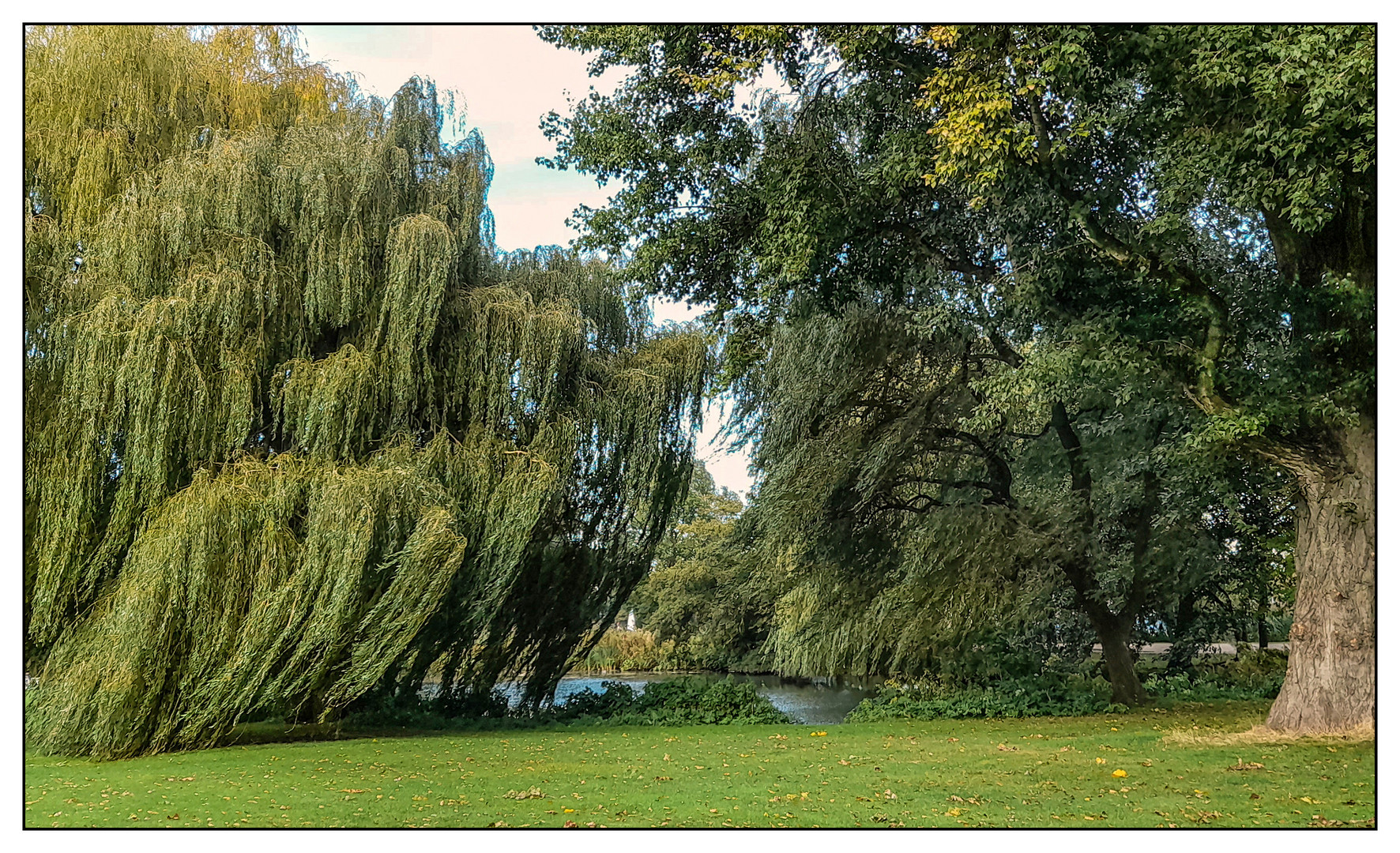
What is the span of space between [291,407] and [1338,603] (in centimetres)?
997

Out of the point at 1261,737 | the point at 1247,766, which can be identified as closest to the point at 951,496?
the point at 1261,737

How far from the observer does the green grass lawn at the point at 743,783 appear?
6133mm

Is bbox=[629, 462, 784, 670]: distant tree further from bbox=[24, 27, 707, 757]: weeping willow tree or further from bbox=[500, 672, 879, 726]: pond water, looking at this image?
bbox=[24, 27, 707, 757]: weeping willow tree

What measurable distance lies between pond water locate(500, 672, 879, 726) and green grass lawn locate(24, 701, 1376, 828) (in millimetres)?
3876

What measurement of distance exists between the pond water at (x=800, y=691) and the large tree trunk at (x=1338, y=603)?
5737 millimetres

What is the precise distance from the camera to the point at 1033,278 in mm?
9539

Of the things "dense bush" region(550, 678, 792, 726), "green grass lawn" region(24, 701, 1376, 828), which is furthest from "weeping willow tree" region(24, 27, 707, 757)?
"green grass lawn" region(24, 701, 1376, 828)

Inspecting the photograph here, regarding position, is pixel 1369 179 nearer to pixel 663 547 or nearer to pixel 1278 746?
pixel 1278 746

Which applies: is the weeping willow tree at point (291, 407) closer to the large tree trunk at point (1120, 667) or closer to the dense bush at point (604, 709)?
the dense bush at point (604, 709)

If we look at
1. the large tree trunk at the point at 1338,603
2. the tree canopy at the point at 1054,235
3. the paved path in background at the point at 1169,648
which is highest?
the tree canopy at the point at 1054,235

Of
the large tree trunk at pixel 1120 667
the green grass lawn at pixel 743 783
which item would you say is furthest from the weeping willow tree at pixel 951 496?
the green grass lawn at pixel 743 783

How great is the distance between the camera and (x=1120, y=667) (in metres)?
13.1

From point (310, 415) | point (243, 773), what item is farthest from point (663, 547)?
point (243, 773)
